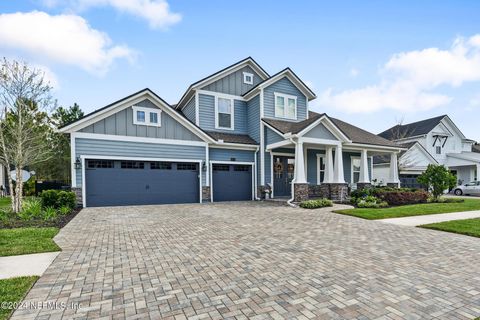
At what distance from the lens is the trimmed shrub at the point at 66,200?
1096 centimetres

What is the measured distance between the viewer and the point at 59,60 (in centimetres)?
1435

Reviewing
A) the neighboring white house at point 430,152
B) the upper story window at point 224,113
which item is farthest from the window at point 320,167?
the neighboring white house at point 430,152

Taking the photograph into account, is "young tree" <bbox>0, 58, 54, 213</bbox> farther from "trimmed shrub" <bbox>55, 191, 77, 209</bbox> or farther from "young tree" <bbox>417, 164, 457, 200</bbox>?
"young tree" <bbox>417, 164, 457, 200</bbox>

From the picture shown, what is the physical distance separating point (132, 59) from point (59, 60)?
3761 mm

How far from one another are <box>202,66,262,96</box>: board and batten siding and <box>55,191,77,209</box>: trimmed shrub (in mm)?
9561

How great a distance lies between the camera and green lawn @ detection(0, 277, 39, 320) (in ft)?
9.89

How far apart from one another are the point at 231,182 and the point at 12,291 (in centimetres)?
1295

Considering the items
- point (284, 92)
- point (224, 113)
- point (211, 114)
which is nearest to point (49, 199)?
point (211, 114)

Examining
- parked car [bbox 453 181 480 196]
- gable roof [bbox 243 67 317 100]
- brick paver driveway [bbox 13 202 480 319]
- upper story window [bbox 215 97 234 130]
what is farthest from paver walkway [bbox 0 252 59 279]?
parked car [bbox 453 181 480 196]

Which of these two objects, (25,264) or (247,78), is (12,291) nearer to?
(25,264)

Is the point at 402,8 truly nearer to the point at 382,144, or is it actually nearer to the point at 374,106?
the point at 382,144

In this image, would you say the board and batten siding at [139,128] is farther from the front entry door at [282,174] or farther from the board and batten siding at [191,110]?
the front entry door at [282,174]

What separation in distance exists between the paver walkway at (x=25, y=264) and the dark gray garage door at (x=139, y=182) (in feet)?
26.5

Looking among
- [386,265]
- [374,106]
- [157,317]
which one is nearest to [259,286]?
[157,317]
